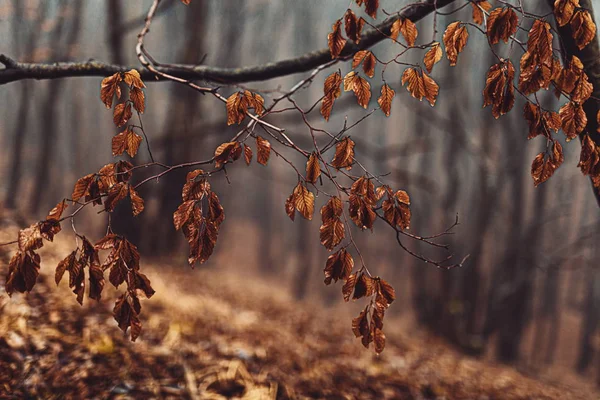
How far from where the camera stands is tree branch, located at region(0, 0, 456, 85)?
7.57 ft

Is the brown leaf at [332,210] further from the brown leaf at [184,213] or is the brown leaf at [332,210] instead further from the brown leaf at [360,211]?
the brown leaf at [184,213]

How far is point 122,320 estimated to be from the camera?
1.74 metres

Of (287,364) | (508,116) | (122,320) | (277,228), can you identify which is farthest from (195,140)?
(277,228)

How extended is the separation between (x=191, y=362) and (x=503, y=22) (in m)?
3.33

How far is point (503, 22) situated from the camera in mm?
1687

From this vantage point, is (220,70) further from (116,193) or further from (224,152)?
(116,193)

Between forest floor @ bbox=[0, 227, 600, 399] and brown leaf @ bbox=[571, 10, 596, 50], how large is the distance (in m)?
3.03

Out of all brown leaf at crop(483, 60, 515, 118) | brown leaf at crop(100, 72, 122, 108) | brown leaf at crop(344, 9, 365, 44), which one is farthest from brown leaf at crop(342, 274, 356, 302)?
brown leaf at crop(100, 72, 122, 108)

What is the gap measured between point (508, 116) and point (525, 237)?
2.72 metres

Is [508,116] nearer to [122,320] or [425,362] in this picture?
[425,362]

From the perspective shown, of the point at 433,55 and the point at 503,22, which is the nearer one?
the point at 503,22

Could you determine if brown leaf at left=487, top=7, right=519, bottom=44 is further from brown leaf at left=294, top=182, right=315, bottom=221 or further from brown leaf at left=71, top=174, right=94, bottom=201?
brown leaf at left=71, top=174, right=94, bottom=201

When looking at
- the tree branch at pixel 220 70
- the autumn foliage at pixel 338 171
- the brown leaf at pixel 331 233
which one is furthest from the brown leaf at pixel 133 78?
the brown leaf at pixel 331 233

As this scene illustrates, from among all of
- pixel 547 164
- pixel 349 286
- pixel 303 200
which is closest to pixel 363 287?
pixel 349 286
